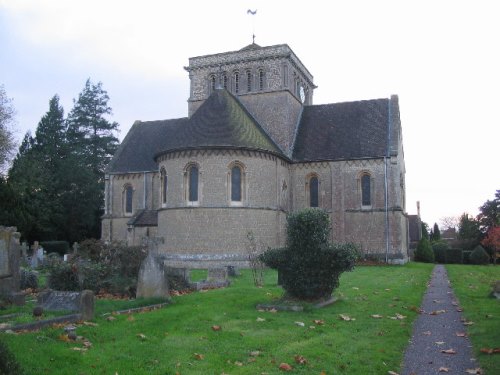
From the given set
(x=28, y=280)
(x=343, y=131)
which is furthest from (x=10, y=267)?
(x=343, y=131)

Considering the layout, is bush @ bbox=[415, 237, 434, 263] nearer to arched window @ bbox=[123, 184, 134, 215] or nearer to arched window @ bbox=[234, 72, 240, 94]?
arched window @ bbox=[234, 72, 240, 94]

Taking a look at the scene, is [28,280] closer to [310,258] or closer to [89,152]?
[310,258]

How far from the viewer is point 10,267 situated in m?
13.4

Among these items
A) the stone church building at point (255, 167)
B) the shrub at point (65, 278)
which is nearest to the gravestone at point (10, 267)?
the shrub at point (65, 278)

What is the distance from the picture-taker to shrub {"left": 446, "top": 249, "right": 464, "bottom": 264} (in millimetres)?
46781

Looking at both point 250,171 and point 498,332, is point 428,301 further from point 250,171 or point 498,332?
point 250,171

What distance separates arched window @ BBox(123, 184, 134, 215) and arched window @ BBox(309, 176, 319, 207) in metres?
13.9

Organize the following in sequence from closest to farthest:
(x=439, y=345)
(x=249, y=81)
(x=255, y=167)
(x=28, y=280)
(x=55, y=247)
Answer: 1. (x=439, y=345)
2. (x=28, y=280)
3. (x=255, y=167)
4. (x=249, y=81)
5. (x=55, y=247)

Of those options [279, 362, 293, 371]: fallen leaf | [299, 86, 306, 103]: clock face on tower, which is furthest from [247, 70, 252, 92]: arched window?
[279, 362, 293, 371]: fallen leaf

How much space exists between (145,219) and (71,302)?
24960 millimetres

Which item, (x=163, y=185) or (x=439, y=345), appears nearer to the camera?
(x=439, y=345)

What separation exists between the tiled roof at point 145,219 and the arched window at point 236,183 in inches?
344

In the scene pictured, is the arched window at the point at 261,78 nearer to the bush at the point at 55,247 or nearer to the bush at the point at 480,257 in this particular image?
the bush at the point at 55,247

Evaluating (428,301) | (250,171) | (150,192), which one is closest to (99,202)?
(150,192)
